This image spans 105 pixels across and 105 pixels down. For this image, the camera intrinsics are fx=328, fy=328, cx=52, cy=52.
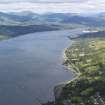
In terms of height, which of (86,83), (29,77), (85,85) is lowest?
(29,77)

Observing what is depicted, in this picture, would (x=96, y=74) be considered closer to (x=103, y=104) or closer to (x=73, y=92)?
(x=73, y=92)

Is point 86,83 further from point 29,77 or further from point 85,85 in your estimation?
point 29,77

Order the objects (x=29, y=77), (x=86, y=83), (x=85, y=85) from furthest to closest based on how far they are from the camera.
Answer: (x=29, y=77) < (x=86, y=83) < (x=85, y=85)

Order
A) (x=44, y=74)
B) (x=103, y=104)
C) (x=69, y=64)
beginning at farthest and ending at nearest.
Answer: (x=69, y=64) < (x=44, y=74) < (x=103, y=104)

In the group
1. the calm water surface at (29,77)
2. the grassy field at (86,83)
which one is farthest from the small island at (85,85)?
the calm water surface at (29,77)

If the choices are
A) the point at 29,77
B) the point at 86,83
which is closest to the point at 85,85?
the point at 86,83

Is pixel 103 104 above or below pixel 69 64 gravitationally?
above

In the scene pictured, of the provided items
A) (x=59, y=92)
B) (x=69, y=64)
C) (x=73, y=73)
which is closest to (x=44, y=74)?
(x=73, y=73)

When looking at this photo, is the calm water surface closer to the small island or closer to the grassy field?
the small island

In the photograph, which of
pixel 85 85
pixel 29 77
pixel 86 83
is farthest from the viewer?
pixel 29 77

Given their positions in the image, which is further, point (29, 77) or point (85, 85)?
point (29, 77)

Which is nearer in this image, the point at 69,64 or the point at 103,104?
the point at 103,104
